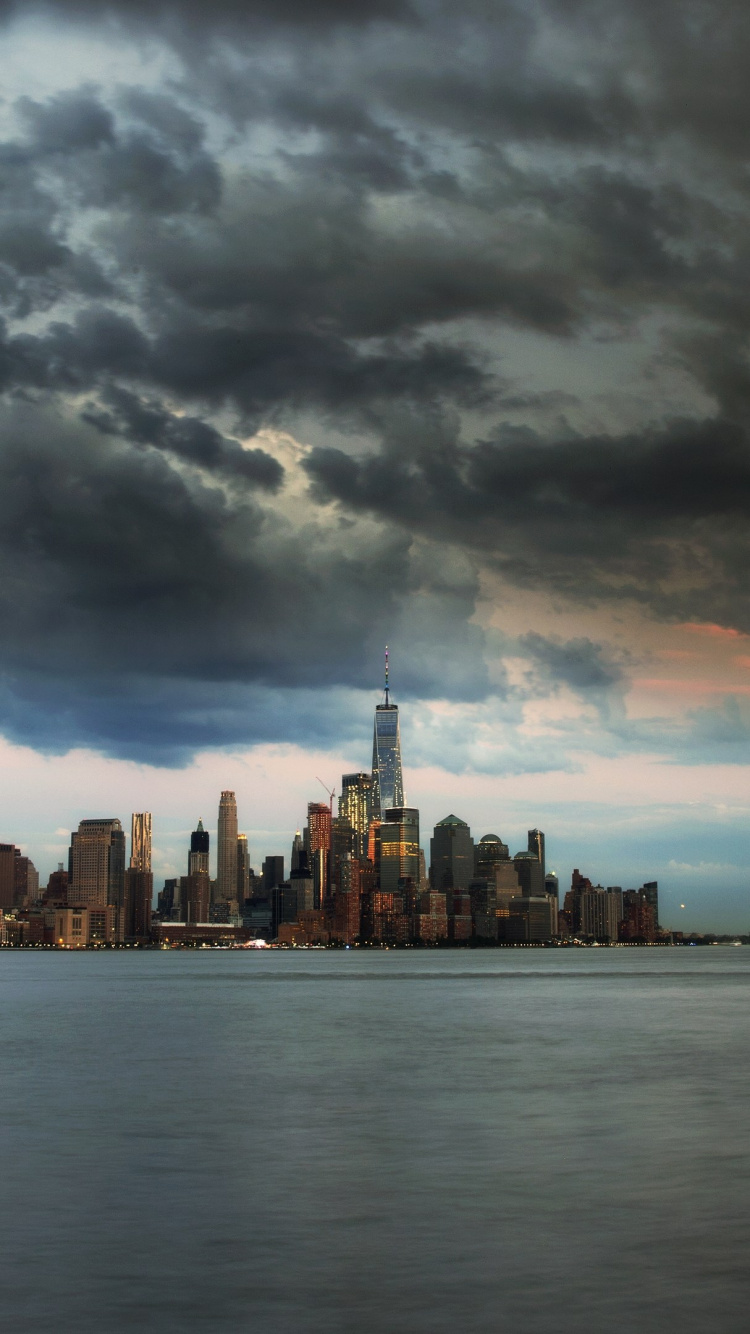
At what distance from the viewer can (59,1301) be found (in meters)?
26.7

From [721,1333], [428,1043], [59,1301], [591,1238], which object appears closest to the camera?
[721,1333]

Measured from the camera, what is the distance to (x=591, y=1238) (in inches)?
1276

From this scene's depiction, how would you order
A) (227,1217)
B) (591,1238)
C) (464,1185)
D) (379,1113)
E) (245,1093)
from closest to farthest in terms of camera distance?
(591,1238), (227,1217), (464,1185), (379,1113), (245,1093)

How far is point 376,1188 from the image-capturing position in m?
39.1

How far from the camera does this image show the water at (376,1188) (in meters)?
26.5

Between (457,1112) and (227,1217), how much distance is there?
74.1ft

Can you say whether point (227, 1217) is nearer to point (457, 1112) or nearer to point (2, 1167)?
point (2, 1167)

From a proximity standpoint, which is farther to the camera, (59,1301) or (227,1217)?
(227,1217)

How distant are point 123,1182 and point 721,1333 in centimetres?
2168

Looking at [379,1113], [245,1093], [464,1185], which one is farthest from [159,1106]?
[464,1185]

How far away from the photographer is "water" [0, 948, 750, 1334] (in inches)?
1043

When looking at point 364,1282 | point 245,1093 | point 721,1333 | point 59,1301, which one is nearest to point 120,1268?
point 59,1301

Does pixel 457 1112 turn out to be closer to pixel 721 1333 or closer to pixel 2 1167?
pixel 2 1167

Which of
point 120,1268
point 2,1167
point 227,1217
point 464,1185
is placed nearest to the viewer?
point 120,1268
